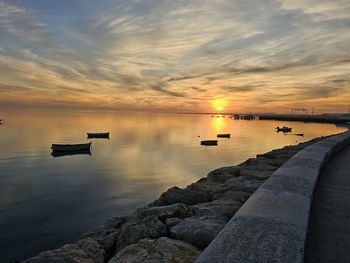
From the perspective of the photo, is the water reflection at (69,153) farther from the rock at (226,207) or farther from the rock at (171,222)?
the rock at (226,207)

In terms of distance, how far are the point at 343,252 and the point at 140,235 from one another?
3.71m

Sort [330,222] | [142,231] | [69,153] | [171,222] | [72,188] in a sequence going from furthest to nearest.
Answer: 1. [69,153]
2. [72,188]
3. [171,222]
4. [142,231]
5. [330,222]

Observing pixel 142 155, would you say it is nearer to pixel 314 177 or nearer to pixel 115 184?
pixel 115 184

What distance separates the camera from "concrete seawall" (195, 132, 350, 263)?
3384 mm

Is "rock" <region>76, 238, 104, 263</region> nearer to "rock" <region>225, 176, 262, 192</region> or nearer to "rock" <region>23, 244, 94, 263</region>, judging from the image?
"rock" <region>23, 244, 94, 263</region>

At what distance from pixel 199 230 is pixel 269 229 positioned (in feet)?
5.11

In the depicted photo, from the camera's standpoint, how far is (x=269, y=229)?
13.2ft

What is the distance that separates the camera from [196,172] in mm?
30406

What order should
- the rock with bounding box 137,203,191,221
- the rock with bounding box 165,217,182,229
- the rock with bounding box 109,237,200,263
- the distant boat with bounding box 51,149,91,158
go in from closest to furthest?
the rock with bounding box 109,237,200,263 → the rock with bounding box 165,217,182,229 → the rock with bounding box 137,203,191,221 → the distant boat with bounding box 51,149,91,158

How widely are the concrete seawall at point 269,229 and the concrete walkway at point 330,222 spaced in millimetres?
255

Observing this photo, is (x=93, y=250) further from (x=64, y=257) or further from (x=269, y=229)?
(x=269, y=229)

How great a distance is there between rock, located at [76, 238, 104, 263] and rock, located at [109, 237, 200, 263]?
159cm

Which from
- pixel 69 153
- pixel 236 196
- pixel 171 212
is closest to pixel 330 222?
pixel 236 196

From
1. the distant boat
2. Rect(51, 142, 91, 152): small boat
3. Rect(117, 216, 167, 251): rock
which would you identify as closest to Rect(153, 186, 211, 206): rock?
Rect(117, 216, 167, 251): rock
